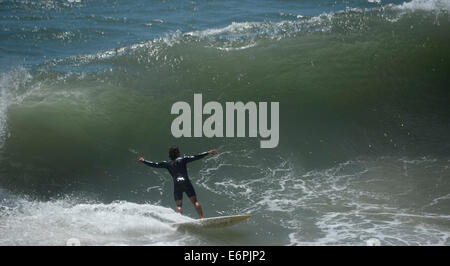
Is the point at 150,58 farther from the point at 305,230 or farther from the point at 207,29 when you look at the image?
the point at 305,230

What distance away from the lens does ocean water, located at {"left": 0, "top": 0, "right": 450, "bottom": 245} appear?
30.1 feet

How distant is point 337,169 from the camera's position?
11406 millimetres

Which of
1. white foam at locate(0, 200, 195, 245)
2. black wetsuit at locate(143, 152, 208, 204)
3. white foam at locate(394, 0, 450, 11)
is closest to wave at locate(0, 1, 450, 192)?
white foam at locate(394, 0, 450, 11)

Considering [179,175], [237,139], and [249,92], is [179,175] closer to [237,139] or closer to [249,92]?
[237,139]

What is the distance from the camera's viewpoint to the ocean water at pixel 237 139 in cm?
917

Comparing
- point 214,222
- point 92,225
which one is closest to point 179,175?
point 214,222

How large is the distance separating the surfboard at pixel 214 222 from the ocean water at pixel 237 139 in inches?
4.6

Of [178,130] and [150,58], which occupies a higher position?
[150,58]

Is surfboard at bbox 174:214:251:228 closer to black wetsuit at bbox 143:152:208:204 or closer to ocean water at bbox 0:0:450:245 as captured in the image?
ocean water at bbox 0:0:450:245

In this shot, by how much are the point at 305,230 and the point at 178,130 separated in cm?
478

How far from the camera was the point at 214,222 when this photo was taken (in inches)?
345

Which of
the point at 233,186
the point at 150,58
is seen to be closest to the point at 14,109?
the point at 150,58
